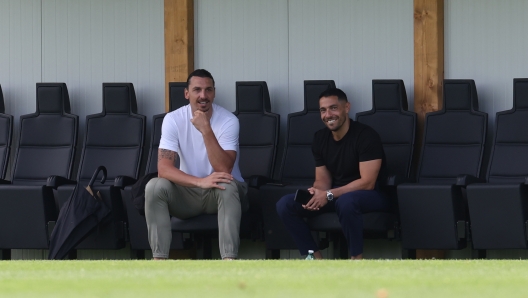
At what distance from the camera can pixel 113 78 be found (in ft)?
21.4

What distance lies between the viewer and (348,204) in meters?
4.79

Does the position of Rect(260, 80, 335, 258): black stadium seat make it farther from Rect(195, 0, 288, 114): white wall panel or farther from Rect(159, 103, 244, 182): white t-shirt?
Rect(159, 103, 244, 182): white t-shirt

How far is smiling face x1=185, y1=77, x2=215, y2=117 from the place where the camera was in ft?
16.7

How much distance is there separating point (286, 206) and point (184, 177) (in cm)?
57

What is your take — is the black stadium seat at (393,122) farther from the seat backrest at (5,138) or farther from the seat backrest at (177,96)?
the seat backrest at (5,138)

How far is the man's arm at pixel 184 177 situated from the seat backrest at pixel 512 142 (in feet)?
5.57

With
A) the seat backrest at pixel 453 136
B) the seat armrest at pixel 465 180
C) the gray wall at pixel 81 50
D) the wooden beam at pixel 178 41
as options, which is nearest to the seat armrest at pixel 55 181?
the gray wall at pixel 81 50

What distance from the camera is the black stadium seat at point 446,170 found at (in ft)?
16.7

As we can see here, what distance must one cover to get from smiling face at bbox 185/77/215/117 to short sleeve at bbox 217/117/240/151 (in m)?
0.13
